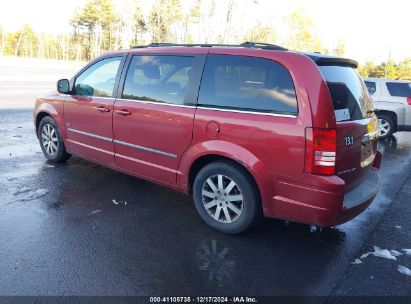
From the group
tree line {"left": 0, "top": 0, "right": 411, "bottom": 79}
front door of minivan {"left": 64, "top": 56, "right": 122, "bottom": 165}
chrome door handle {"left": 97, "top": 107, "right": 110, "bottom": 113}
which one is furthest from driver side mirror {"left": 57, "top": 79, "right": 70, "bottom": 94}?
tree line {"left": 0, "top": 0, "right": 411, "bottom": 79}

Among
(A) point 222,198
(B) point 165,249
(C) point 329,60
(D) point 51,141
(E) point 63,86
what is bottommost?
(B) point 165,249

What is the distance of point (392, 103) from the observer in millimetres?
9914

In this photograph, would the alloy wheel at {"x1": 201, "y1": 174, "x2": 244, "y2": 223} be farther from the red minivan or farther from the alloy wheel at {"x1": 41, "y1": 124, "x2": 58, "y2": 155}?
the alloy wheel at {"x1": 41, "y1": 124, "x2": 58, "y2": 155}

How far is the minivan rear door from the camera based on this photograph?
10.3 ft

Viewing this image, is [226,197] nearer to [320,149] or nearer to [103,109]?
[320,149]

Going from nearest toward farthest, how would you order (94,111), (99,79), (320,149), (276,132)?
(320,149) < (276,132) < (94,111) < (99,79)

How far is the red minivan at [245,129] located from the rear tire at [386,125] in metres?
6.73

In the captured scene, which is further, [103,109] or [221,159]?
[103,109]

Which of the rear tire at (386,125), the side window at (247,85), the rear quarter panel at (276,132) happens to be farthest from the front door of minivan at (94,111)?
the rear tire at (386,125)

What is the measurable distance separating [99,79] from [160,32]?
35904mm

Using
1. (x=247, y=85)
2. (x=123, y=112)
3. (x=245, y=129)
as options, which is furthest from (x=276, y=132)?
(x=123, y=112)

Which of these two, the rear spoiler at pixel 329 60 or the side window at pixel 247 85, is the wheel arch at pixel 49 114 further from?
the rear spoiler at pixel 329 60

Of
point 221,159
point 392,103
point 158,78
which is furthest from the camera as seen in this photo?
point 392,103

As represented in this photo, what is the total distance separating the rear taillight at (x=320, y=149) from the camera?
9.84 ft
